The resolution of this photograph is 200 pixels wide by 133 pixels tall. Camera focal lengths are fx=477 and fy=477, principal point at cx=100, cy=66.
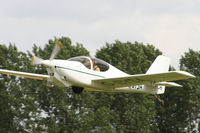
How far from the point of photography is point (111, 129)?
4603 cm

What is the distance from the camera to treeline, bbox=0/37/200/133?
48031 mm

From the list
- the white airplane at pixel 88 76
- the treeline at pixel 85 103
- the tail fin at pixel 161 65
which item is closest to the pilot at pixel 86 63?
the white airplane at pixel 88 76

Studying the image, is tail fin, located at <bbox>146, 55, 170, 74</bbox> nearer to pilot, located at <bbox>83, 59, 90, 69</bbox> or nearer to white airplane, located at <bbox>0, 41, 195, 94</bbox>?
white airplane, located at <bbox>0, 41, 195, 94</bbox>

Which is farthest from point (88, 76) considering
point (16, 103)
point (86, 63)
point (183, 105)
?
point (183, 105)

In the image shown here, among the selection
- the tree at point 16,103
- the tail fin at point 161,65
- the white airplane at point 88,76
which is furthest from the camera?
the tree at point 16,103

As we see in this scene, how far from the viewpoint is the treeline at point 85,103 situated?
48031 millimetres

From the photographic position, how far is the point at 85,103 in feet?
162

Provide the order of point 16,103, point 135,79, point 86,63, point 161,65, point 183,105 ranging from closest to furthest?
point 135,79 < point 86,63 < point 161,65 < point 16,103 < point 183,105

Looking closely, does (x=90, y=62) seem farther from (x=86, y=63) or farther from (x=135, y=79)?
(x=135, y=79)

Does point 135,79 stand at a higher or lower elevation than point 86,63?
lower

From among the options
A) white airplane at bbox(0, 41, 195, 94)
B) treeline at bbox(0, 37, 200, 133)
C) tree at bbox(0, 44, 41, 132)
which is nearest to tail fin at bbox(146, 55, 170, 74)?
white airplane at bbox(0, 41, 195, 94)

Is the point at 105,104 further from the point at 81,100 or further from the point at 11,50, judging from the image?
the point at 11,50

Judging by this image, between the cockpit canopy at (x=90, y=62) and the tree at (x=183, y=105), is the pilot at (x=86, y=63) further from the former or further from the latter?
the tree at (x=183, y=105)

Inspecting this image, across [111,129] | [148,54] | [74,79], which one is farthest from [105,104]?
[74,79]
